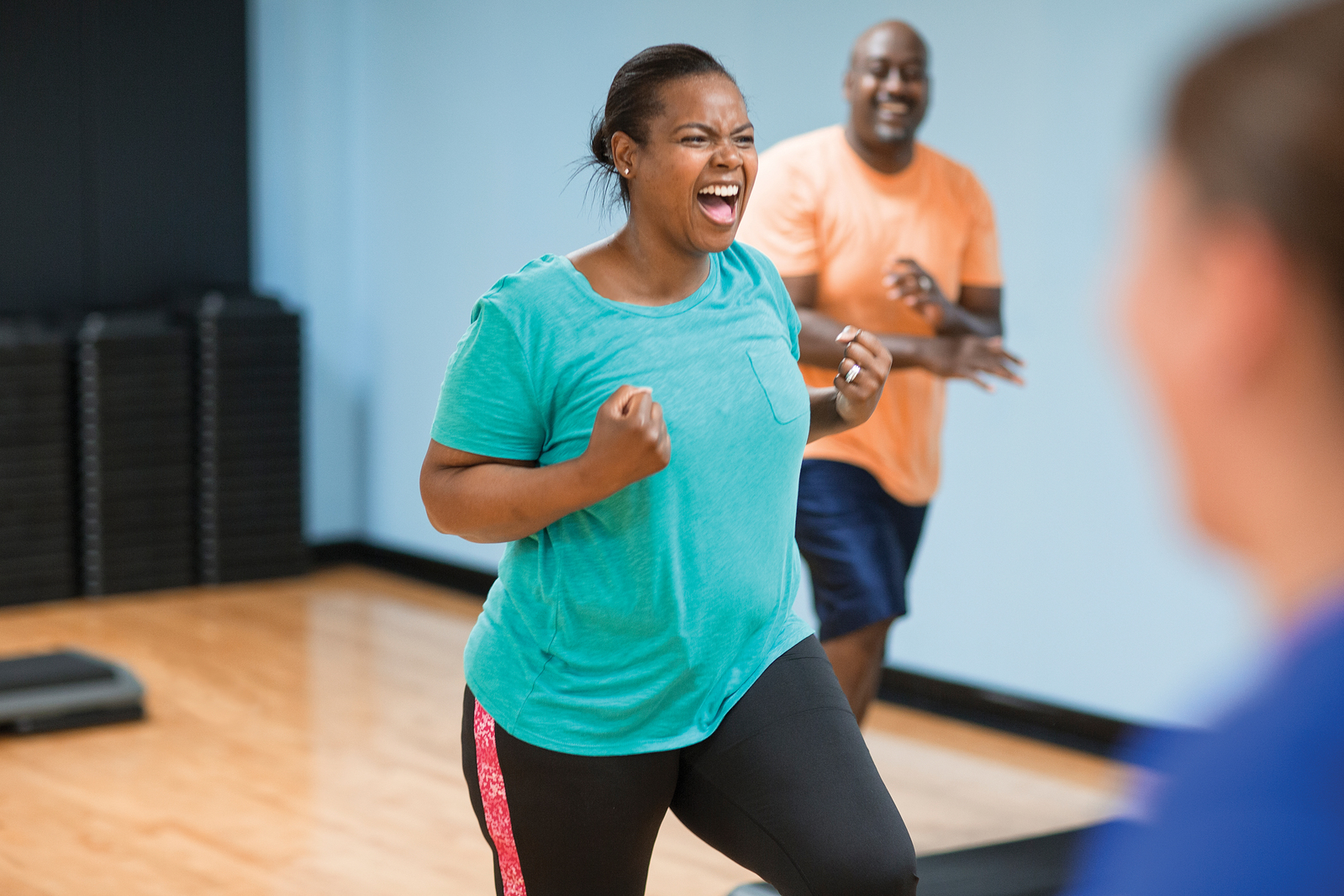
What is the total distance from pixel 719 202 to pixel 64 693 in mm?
2816

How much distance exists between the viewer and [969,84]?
413cm

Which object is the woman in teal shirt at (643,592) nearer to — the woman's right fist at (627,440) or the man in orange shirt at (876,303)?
the woman's right fist at (627,440)

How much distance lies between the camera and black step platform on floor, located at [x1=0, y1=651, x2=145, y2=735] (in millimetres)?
3947

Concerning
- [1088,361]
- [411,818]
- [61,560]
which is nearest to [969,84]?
[1088,361]

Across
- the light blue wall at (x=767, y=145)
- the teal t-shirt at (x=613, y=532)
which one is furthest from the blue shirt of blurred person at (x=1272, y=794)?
the light blue wall at (x=767, y=145)

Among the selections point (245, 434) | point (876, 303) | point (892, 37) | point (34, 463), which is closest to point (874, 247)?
point (876, 303)

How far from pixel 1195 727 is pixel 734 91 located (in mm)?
1411

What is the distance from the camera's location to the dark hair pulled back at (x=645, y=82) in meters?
1.83

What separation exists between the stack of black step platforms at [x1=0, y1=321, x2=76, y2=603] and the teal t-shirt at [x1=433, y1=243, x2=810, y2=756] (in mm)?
4047

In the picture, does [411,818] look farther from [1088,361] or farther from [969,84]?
[969,84]

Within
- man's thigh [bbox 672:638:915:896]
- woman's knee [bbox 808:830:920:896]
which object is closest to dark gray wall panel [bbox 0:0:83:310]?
man's thigh [bbox 672:638:915:896]

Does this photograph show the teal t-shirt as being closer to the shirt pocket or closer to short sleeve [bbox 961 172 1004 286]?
the shirt pocket

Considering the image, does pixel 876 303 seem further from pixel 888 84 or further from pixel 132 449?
pixel 132 449

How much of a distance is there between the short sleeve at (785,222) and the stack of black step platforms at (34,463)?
10.5ft
